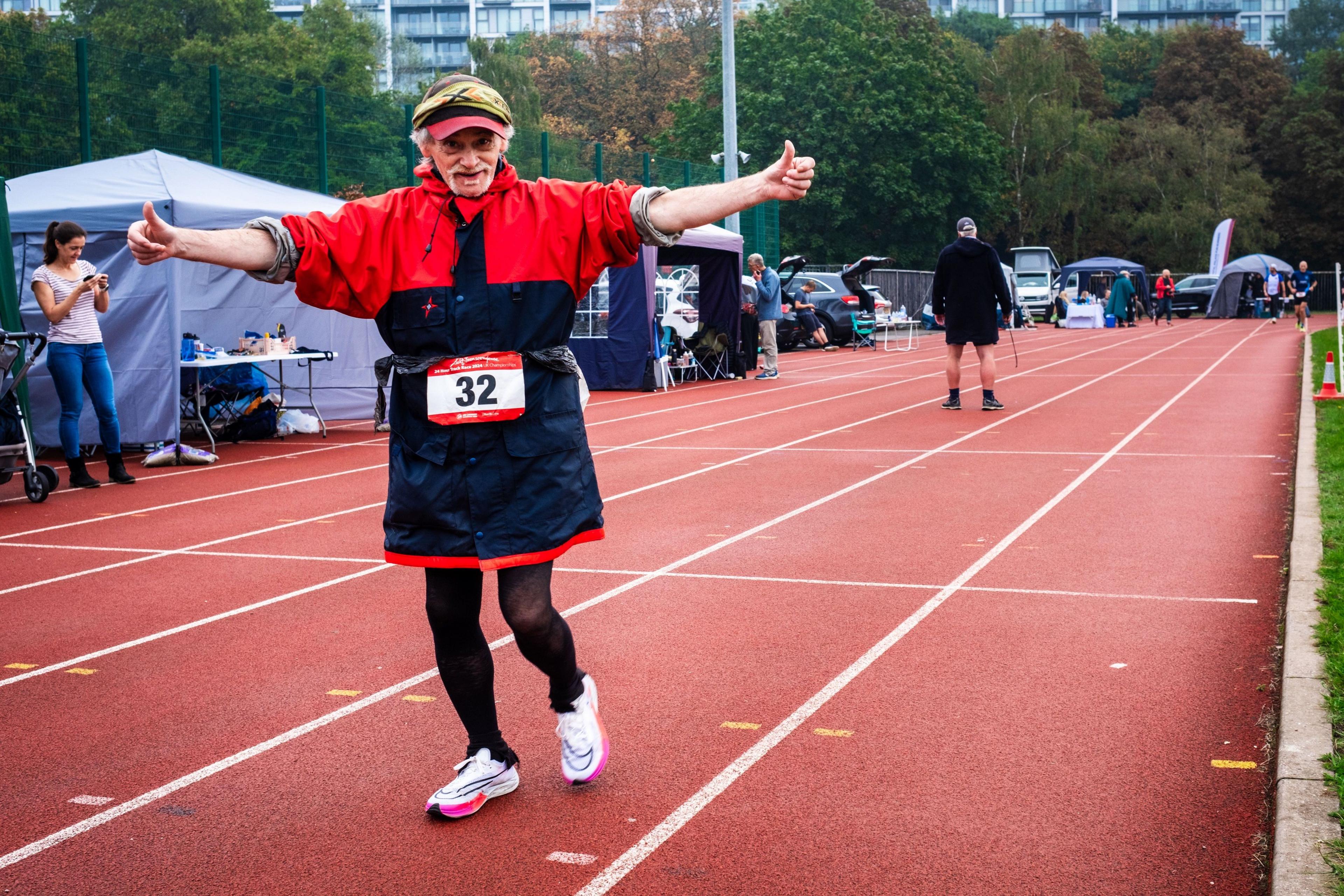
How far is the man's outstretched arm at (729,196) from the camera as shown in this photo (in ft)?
11.6

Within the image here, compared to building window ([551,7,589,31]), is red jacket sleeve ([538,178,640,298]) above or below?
below

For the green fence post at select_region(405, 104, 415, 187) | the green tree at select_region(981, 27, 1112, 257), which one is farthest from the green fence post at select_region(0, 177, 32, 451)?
the green tree at select_region(981, 27, 1112, 257)

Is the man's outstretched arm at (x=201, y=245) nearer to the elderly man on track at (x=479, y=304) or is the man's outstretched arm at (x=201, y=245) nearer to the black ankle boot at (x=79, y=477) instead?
the elderly man on track at (x=479, y=304)

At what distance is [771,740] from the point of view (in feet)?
15.0

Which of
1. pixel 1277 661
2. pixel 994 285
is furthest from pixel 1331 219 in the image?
pixel 1277 661

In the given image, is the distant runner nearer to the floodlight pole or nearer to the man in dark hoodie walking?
the floodlight pole

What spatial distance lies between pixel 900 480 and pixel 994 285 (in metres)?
5.40

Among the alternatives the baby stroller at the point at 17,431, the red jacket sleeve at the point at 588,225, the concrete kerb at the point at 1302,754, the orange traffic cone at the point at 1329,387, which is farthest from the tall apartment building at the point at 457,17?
the red jacket sleeve at the point at 588,225

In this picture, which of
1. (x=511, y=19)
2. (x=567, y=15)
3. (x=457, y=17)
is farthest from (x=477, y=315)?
(x=567, y=15)

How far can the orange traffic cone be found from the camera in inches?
591

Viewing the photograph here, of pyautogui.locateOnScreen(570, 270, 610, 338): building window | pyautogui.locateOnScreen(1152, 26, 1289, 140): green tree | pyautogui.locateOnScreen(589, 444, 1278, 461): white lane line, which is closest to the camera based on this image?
pyautogui.locateOnScreen(589, 444, 1278, 461): white lane line

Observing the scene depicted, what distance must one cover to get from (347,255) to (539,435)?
2.29 feet

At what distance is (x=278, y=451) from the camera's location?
13695 mm

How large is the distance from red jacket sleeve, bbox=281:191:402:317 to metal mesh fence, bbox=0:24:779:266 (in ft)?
43.8
